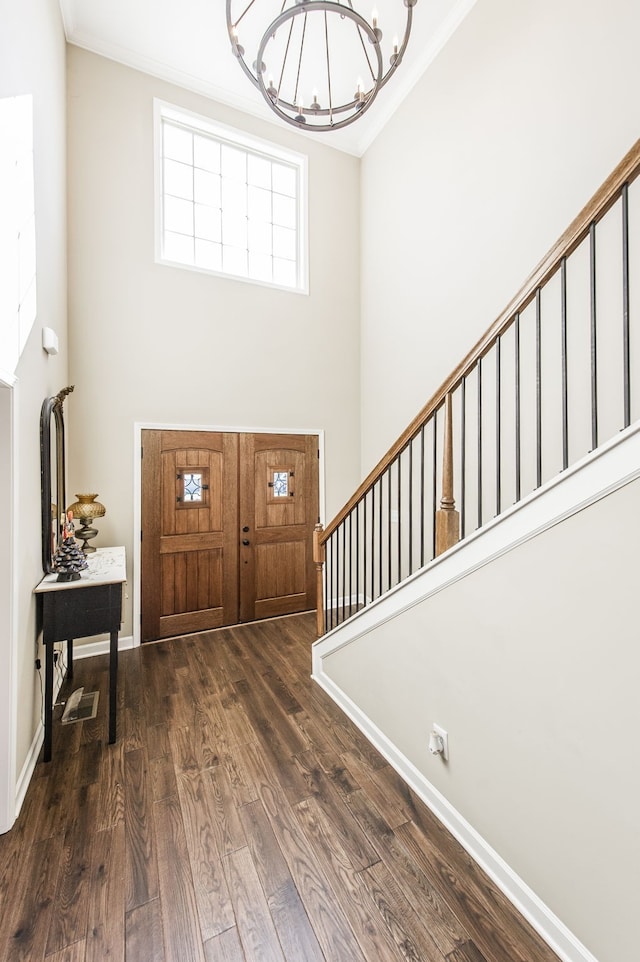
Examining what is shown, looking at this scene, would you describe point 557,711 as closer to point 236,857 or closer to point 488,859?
point 488,859

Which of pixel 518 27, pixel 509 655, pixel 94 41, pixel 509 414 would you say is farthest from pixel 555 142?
pixel 94 41

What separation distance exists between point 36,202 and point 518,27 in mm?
3543

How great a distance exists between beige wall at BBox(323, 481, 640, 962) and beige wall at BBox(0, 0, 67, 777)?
6.75 feet

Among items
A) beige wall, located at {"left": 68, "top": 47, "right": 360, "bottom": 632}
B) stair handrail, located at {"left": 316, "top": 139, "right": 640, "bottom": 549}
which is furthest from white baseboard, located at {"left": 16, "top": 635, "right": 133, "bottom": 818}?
stair handrail, located at {"left": 316, "top": 139, "right": 640, "bottom": 549}

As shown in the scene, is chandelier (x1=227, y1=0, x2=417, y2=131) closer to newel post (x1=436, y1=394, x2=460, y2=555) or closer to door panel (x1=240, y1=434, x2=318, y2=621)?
newel post (x1=436, y1=394, x2=460, y2=555)

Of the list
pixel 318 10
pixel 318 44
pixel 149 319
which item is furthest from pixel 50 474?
pixel 318 44

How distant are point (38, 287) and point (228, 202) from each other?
9.30 feet

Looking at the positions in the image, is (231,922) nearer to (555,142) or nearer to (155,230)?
(555,142)

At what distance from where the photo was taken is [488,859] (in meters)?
1.65

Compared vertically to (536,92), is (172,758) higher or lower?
lower

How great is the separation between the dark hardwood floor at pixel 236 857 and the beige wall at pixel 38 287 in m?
0.49

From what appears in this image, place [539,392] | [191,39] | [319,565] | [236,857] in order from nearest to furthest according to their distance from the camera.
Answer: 1. [539,392]
2. [236,857]
3. [319,565]
4. [191,39]

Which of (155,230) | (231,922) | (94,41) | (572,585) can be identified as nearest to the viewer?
(572,585)

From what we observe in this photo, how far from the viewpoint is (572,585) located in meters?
1.33
